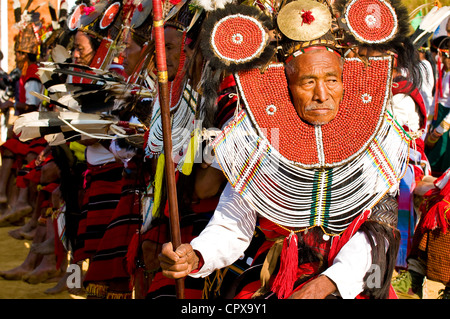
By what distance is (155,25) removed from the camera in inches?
88.0

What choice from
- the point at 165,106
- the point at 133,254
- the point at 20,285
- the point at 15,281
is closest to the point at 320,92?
the point at 165,106

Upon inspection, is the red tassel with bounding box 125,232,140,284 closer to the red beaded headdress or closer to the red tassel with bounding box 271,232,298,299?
the red tassel with bounding box 271,232,298,299

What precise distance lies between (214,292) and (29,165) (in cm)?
555

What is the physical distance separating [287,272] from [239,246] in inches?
11.0

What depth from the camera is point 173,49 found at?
395cm

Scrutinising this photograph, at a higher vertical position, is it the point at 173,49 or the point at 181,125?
the point at 173,49

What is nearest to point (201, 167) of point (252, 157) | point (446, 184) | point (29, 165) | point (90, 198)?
point (252, 157)

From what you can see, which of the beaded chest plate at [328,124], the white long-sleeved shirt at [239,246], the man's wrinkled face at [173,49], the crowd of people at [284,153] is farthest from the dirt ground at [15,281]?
the beaded chest plate at [328,124]

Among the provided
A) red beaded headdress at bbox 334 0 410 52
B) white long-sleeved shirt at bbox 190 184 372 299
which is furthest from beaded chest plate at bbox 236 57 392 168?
white long-sleeved shirt at bbox 190 184 372 299

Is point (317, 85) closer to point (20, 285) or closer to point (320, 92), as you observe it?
point (320, 92)

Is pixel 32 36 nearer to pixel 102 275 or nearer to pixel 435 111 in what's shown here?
pixel 102 275

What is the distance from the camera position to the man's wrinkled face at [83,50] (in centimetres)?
603

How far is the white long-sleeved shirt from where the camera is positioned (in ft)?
8.23

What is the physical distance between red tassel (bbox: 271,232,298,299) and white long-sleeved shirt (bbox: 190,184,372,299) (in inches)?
7.3
